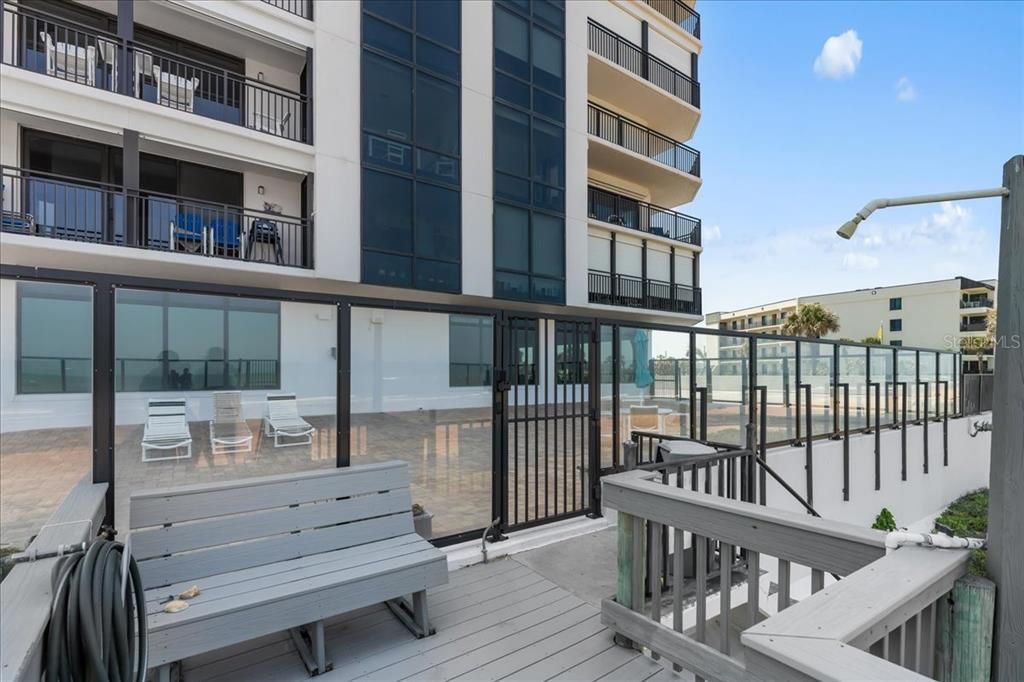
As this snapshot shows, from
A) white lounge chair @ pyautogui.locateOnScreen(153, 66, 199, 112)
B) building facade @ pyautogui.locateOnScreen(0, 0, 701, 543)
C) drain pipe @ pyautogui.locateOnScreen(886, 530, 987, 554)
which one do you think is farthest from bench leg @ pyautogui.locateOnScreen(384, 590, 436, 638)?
white lounge chair @ pyautogui.locateOnScreen(153, 66, 199, 112)

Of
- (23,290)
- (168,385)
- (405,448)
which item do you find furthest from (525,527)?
(23,290)

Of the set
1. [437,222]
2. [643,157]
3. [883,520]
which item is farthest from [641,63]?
[883,520]

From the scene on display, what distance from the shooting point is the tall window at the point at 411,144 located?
10.4m

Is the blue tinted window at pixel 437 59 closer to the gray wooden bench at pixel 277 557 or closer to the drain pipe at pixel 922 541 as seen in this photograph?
the gray wooden bench at pixel 277 557

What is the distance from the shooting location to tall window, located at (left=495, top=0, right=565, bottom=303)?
12461 mm

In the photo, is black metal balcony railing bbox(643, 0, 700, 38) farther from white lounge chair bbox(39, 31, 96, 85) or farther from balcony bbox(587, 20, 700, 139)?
white lounge chair bbox(39, 31, 96, 85)

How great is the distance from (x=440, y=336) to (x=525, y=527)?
5.67 feet

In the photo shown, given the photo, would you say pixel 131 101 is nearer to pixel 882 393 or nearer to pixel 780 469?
pixel 780 469

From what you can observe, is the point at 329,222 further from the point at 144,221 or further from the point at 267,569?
the point at 267,569

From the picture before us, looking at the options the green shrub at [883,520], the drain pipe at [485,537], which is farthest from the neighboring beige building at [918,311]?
the drain pipe at [485,537]

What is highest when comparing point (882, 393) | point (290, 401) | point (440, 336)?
point (440, 336)

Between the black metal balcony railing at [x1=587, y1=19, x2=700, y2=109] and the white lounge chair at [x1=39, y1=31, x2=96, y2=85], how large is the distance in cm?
1244

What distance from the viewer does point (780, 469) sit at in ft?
22.0

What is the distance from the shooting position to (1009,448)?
5.08 feet
